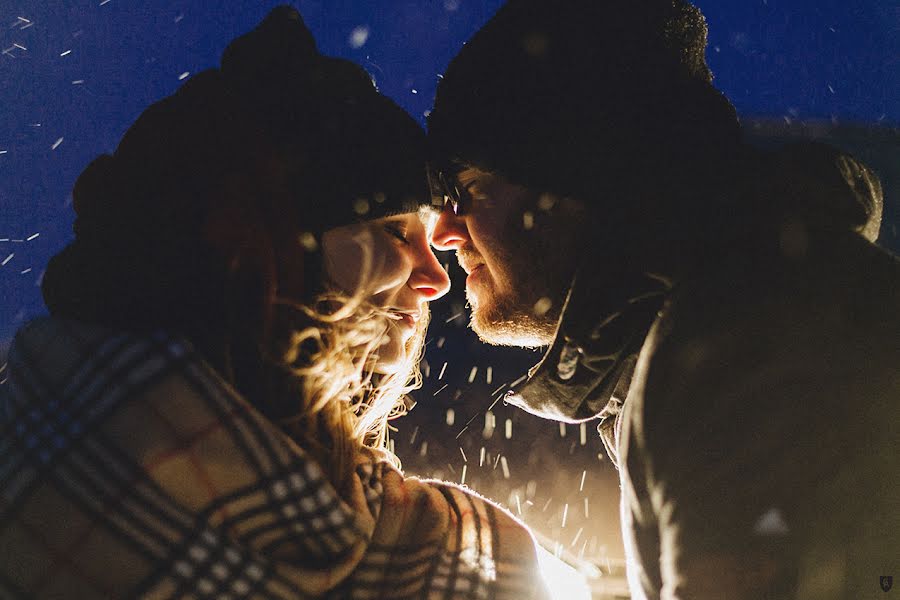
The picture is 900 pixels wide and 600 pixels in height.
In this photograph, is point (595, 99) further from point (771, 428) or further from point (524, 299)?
point (771, 428)

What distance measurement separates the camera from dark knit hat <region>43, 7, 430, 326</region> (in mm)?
1310

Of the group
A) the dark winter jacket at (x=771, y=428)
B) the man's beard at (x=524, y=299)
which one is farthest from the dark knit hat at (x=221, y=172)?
the dark winter jacket at (x=771, y=428)

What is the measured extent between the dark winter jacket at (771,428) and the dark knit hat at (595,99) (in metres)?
0.46

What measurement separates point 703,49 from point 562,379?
1153 mm

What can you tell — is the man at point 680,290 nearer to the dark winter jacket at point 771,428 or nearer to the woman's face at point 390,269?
the dark winter jacket at point 771,428

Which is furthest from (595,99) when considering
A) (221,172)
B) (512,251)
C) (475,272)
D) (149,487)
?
(149,487)

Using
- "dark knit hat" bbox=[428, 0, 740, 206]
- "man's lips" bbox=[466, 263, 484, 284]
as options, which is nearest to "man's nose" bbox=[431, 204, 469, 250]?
"man's lips" bbox=[466, 263, 484, 284]

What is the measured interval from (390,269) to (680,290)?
783 millimetres

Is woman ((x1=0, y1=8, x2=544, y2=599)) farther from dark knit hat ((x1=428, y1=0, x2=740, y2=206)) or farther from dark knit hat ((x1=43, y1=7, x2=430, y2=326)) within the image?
dark knit hat ((x1=428, y1=0, x2=740, y2=206))

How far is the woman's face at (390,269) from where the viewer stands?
162 cm

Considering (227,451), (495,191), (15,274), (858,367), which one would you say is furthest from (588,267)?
(15,274)

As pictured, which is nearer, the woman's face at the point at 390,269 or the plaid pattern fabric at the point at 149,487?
the plaid pattern fabric at the point at 149,487

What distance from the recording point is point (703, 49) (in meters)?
1.90

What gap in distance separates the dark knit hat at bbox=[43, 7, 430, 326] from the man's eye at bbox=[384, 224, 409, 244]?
0.24ft
